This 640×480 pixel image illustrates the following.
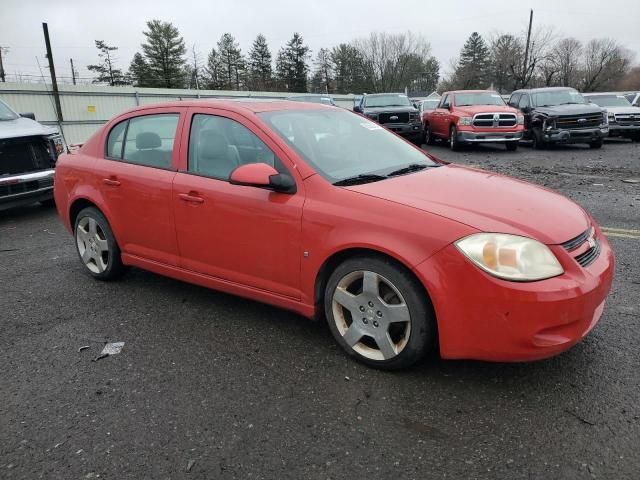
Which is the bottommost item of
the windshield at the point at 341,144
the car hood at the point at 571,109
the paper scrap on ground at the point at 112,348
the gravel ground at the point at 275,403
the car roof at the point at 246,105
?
the paper scrap on ground at the point at 112,348

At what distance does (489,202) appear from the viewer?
2.93 meters

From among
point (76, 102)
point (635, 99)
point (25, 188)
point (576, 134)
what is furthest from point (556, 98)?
point (76, 102)

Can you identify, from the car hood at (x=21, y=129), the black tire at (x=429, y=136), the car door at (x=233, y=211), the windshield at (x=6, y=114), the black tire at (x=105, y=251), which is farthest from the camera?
the black tire at (x=429, y=136)

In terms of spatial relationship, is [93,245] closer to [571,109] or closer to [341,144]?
[341,144]

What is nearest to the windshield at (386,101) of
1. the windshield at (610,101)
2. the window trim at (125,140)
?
the windshield at (610,101)

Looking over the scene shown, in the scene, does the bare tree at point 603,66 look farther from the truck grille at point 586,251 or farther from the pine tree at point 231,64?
the truck grille at point 586,251

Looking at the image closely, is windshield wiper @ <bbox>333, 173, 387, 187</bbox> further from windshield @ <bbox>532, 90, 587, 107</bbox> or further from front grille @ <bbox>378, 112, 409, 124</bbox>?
windshield @ <bbox>532, 90, 587, 107</bbox>

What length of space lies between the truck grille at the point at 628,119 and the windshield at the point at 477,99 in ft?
17.1

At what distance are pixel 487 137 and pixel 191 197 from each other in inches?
510

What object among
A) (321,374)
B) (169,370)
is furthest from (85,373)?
(321,374)

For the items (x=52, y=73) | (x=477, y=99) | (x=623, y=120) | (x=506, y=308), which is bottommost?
(x=623, y=120)

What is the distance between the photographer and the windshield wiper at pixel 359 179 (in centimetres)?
316

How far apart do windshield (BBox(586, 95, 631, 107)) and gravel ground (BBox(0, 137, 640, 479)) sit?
56.5 ft

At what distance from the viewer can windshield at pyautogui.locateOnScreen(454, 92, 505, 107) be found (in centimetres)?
1577
